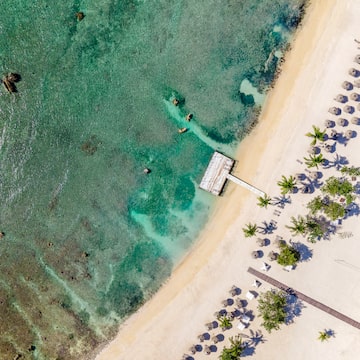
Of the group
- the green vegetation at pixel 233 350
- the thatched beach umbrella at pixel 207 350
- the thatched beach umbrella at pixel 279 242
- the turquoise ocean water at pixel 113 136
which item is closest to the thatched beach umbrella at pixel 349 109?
the turquoise ocean water at pixel 113 136

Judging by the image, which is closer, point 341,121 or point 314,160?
point 314,160

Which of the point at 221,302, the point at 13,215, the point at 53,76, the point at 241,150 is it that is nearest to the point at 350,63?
the point at 241,150

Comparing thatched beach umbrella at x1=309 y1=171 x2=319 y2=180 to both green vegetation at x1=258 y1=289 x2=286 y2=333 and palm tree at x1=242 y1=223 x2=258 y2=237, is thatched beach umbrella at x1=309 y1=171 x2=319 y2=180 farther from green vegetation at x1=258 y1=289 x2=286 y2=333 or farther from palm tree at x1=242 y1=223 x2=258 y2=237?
green vegetation at x1=258 y1=289 x2=286 y2=333

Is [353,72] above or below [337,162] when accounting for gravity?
above

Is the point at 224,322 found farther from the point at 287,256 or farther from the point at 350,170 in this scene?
the point at 350,170

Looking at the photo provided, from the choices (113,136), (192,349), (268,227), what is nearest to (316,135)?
(268,227)

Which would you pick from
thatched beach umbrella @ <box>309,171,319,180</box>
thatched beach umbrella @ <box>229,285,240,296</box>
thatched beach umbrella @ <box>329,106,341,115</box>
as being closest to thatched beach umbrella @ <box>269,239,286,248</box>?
thatched beach umbrella @ <box>229,285,240,296</box>

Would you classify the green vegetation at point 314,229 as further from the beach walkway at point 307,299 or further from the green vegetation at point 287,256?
the beach walkway at point 307,299

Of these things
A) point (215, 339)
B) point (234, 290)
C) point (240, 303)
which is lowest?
point (215, 339)
